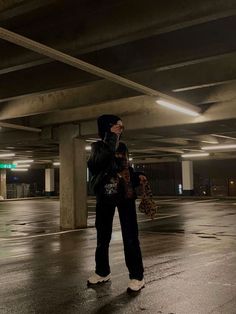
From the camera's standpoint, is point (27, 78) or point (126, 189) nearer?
point (126, 189)

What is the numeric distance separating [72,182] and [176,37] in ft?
26.7

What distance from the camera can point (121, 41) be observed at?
21.1 feet

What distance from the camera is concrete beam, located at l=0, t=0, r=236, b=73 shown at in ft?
18.1

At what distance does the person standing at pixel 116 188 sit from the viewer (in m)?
5.43

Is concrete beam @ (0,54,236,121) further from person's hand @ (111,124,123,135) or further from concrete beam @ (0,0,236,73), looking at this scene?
person's hand @ (111,124,123,135)

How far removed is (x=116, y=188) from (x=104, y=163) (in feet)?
1.08

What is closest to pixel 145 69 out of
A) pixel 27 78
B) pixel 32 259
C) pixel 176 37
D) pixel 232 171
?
pixel 176 37

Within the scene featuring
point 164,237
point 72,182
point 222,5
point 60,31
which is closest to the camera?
point 222,5

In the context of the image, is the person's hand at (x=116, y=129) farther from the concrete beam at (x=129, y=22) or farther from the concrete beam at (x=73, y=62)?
the concrete beam at (x=73, y=62)

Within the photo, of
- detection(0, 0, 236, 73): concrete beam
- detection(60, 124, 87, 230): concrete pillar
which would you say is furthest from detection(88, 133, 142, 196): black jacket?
detection(60, 124, 87, 230): concrete pillar

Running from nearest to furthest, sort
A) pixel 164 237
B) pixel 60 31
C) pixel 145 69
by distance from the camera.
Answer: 1. pixel 60 31
2. pixel 145 69
3. pixel 164 237

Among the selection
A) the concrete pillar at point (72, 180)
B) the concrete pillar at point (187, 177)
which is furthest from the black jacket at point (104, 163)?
Result: the concrete pillar at point (187, 177)

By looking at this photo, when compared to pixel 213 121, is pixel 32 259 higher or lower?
lower

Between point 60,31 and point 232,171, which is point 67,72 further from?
point 232,171
